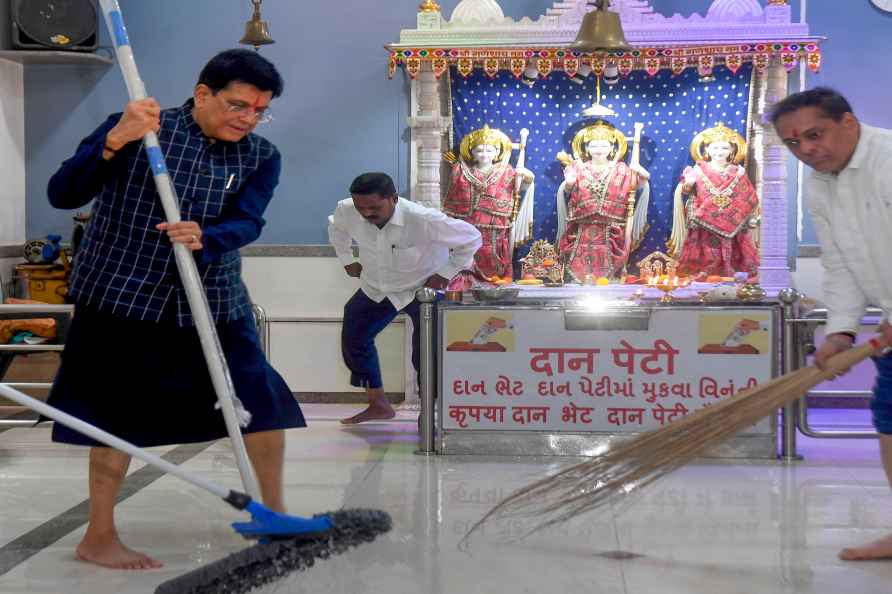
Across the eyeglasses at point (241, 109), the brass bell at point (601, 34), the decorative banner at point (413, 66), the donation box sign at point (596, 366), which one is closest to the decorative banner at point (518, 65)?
the decorative banner at point (413, 66)

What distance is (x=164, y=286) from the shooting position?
343 centimetres

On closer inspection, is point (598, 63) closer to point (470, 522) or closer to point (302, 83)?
point (302, 83)

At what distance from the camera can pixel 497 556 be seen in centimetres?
375

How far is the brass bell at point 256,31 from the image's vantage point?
7395 millimetres

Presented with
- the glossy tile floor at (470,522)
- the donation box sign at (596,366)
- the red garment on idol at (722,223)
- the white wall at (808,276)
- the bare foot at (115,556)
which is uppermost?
the red garment on idol at (722,223)

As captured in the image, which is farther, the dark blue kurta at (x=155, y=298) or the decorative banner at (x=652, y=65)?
the decorative banner at (x=652, y=65)

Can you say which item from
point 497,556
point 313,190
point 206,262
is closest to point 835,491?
point 497,556

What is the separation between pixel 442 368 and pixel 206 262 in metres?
2.48

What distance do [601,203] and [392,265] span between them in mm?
1863

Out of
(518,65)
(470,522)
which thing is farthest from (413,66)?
(470,522)

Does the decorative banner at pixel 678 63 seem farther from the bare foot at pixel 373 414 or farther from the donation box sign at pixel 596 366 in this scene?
the bare foot at pixel 373 414

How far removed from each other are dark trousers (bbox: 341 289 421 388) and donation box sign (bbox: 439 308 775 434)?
3.08 feet

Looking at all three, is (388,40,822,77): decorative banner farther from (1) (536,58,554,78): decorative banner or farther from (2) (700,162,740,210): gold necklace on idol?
(2) (700,162,740,210): gold necklace on idol

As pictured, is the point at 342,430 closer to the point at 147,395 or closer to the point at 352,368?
the point at 352,368
